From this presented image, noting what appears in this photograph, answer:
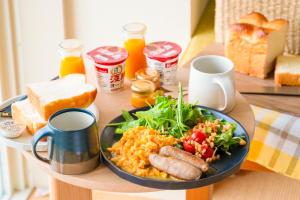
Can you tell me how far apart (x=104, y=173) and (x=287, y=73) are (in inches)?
30.9

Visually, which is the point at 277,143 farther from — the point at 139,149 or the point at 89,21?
the point at 89,21

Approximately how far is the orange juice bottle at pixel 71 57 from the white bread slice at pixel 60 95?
5cm

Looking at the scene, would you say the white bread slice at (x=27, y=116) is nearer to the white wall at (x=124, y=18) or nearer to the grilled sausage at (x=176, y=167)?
the grilled sausage at (x=176, y=167)

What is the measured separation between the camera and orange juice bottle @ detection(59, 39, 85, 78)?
1.49m

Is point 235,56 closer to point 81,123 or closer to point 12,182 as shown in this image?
point 81,123

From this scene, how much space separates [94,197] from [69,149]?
3.36 feet

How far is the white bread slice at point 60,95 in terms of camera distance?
4.33ft

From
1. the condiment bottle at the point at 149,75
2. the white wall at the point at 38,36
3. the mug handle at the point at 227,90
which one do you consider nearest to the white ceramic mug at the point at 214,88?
the mug handle at the point at 227,90

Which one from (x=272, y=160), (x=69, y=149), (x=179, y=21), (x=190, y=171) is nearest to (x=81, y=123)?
(x=69, y=149)

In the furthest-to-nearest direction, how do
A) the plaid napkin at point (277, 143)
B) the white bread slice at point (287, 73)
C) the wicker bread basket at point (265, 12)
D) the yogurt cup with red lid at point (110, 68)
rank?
the wicker bread basket at point (265, 12), the white bread slice at point (287, 73), the plaid napkin at point (277, 143), the yogurt cup with red lid at point (110, 68)

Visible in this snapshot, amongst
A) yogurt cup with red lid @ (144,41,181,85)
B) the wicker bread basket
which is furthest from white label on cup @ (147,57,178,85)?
the wicker bread basket

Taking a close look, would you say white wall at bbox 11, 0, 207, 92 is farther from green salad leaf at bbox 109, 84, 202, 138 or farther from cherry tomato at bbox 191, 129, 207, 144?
cherry tomato at bbox 191, 129, 207, 144

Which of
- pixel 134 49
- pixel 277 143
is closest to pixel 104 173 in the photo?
pixel 134 49

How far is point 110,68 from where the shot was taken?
1.46 m
